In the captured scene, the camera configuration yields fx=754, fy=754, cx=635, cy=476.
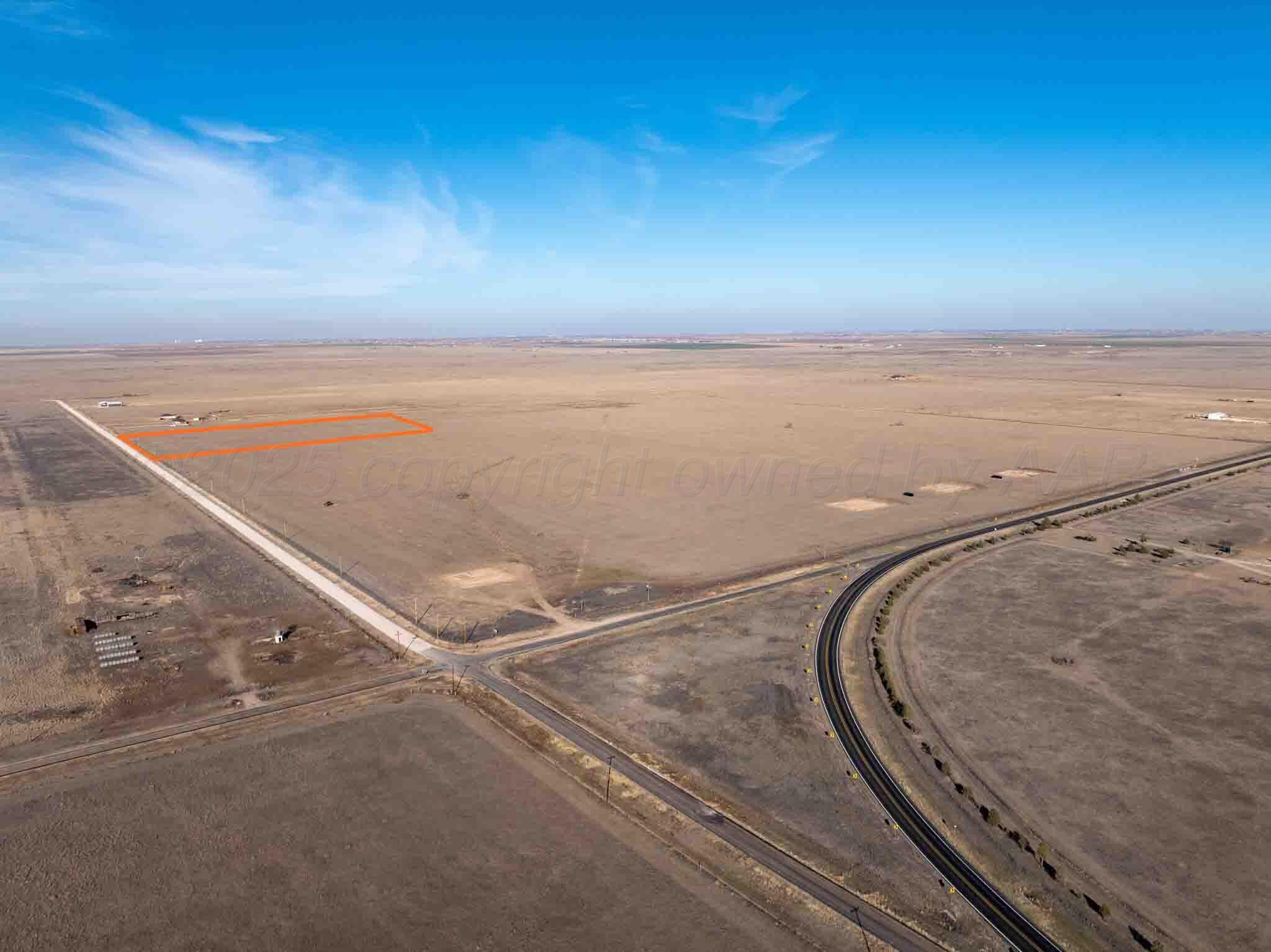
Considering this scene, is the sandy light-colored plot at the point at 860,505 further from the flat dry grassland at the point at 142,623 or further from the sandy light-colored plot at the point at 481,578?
the flat dry grassland at the point at 142,623

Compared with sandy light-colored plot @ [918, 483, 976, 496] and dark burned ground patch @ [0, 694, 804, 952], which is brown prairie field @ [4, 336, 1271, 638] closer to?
sandy light-colored plot @ [918, 483, 976, 496]

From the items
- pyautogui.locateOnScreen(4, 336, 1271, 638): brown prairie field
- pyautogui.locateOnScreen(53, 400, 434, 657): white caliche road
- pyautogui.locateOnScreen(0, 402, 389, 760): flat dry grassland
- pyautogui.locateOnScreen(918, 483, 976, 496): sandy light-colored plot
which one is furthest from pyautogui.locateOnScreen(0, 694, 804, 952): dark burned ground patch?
pyautogui.locateOnScreen(918, 483, 976, 496): sandy light-colored plot

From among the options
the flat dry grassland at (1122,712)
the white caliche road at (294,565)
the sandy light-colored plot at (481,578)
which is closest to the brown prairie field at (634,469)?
the sandy light-colored plot at (481,578)

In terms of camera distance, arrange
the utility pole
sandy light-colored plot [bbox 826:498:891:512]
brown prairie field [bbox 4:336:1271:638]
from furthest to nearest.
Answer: sandy light-colored plot [bbox 826:498:891:512]
brown prairie field [bbox 4:336:1271:638]
the utility pole

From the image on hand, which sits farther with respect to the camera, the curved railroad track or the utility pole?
the curved railroad track

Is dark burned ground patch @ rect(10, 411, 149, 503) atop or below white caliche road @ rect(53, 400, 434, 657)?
atop

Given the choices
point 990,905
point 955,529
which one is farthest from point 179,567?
point 955,529

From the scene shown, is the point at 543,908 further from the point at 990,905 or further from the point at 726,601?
the point at 726,601
